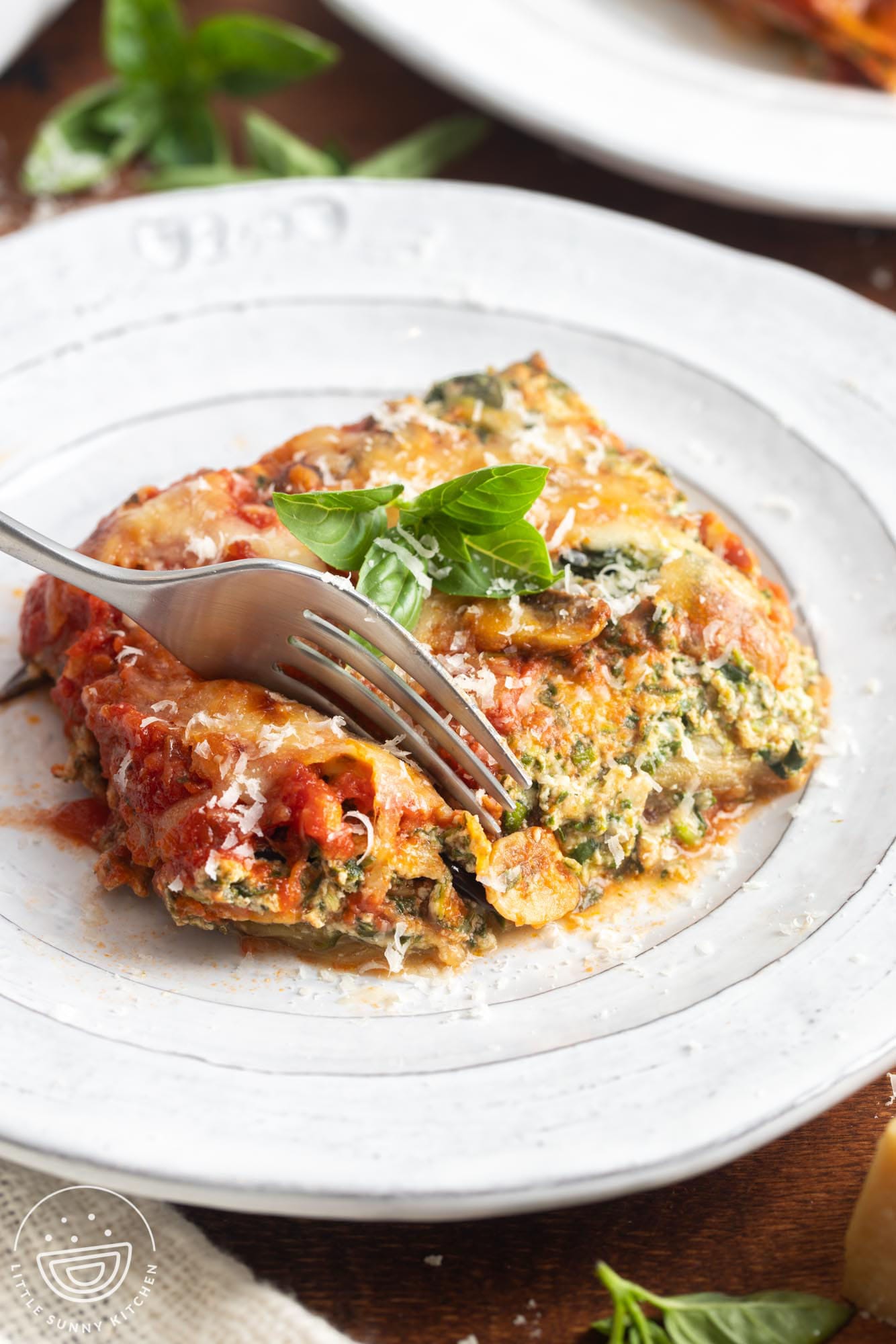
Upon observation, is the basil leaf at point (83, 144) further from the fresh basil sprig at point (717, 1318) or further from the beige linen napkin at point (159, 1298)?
the fresh basil sprig at point (717, 1318)

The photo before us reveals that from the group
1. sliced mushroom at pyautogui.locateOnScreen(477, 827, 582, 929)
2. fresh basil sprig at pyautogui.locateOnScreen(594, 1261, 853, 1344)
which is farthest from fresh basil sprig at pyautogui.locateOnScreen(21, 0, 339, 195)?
fresh basil sprig at pyautogui.locateOnScreen(594, 1261, 853, 1344)

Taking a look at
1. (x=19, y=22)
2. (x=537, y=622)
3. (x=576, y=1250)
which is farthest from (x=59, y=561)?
(x=19, y=22)

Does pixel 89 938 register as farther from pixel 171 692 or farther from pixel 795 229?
pixel 795 229

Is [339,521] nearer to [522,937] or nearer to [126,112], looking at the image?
[522,937]

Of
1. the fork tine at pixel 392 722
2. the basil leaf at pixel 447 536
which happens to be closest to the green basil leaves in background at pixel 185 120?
the basil leaf at pixel 447 536

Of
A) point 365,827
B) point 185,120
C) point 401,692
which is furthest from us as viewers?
point 185,120

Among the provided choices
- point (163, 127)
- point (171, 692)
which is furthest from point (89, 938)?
point (163, 127)

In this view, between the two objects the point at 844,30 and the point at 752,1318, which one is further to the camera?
the point at 844,30
